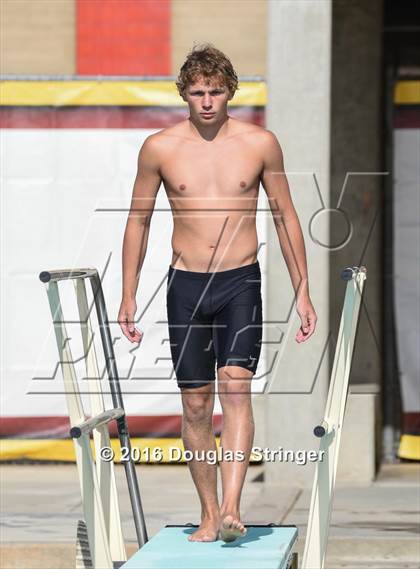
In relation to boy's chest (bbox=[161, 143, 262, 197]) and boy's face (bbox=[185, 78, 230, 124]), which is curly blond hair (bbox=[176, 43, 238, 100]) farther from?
boy's chest (bbox=[161, 143, 262, 197])

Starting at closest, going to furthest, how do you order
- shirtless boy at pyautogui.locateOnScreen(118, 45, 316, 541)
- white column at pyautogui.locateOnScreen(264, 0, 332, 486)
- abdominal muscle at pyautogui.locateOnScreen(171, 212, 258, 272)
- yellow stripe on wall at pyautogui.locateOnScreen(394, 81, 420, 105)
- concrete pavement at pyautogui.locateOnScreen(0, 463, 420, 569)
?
shirtless boy at pyautogui.locateOnScreen(118, 45, 316, 541) < abdominal muscle at pyautogui.locateOnScreen(171, 212, 258, 272) < concrete pavement at pyautogui.locateOnScreen(0, 463, 420, 569) < white column at pyautogui.locateOnScreen(264, 0, 332, 486) < yellow stripe on wall at pyautogui.locateOnScreen(394, 81, 420, 105)

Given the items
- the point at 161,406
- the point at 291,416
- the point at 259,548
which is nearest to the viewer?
the point at 259,548

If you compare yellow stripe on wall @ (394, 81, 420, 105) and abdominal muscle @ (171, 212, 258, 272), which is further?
yellow stripe on wall @ (394, 81, 420, 105)

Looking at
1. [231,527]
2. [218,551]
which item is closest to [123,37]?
[218,551]

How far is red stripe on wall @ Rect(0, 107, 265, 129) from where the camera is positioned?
12914 mm

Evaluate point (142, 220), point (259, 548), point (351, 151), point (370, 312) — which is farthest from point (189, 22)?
point (259, 548)

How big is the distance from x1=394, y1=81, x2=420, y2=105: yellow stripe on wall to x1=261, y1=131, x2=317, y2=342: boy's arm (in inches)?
259

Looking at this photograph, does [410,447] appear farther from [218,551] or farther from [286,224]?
[218,551]

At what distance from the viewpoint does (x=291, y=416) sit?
11.9m

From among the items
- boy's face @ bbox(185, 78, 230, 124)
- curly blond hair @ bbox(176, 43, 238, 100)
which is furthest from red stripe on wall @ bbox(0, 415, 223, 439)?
curly blond hair @ bbox(176, 43, 238, 100)

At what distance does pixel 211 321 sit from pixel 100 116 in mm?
6431

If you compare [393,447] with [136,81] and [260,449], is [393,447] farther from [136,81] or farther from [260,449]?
[136,81]

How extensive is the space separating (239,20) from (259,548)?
7115 mm

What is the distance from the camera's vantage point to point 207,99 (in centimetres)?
659
